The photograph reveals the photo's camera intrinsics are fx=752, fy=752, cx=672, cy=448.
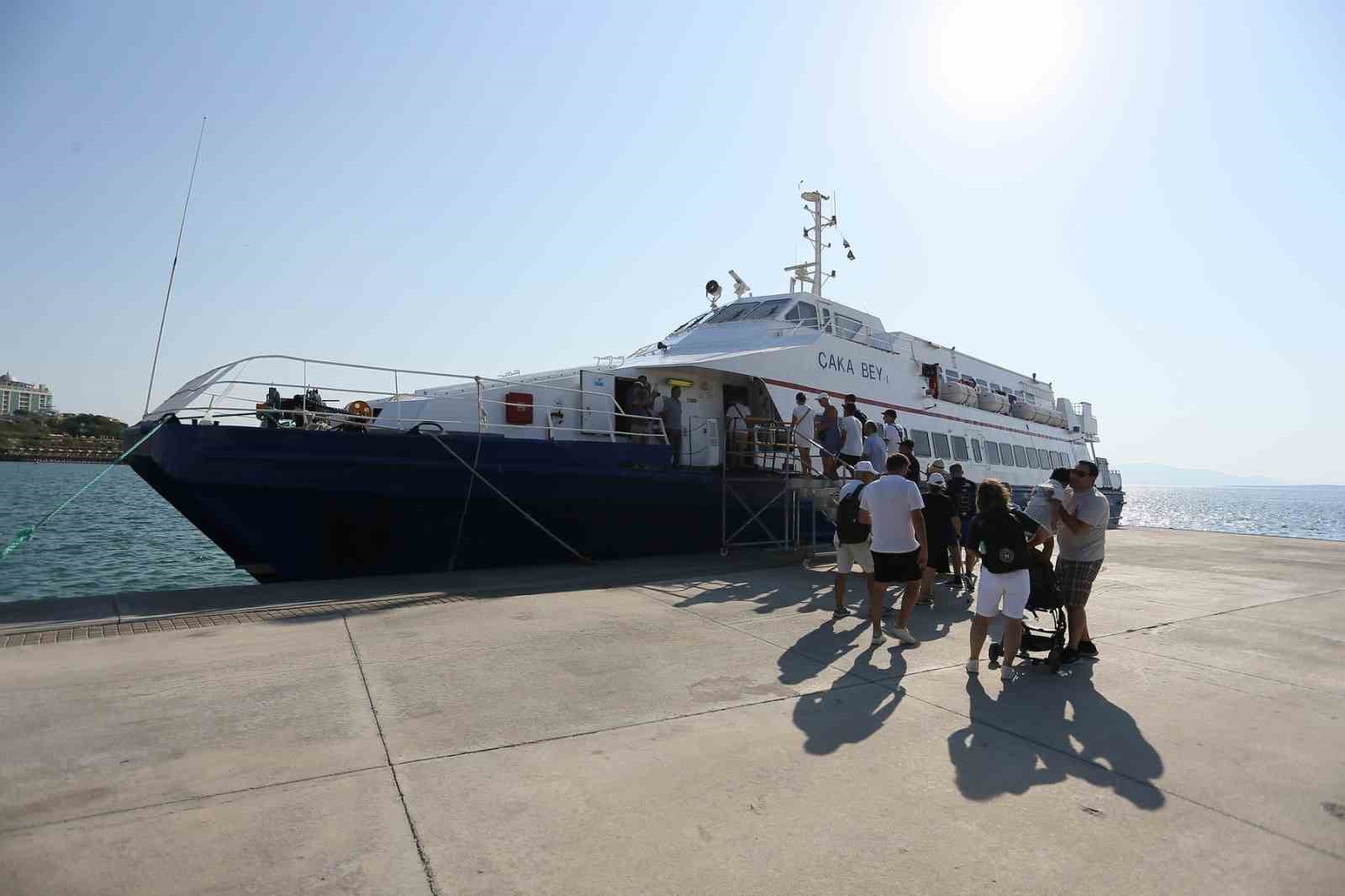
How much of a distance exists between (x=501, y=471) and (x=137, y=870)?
7184mm

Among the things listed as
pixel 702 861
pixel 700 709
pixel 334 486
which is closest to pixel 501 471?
pixel 334 486

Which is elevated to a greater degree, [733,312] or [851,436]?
[733,312]

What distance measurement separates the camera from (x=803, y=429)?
13.4 metres

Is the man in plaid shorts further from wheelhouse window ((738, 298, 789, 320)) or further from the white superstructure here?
wheelhouse window ((738, 298, 789, 320))

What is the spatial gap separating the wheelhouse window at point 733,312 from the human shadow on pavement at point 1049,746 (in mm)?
11352

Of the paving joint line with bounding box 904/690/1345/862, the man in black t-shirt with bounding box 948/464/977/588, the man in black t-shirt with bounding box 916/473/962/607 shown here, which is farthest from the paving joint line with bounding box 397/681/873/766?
the man in black t-shirt with bounding box 948/464/977/588

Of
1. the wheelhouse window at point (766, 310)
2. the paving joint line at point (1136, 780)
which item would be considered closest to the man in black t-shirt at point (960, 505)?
the paving joint line at point (1136, 780)

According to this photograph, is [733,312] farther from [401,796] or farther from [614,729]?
[401,796]

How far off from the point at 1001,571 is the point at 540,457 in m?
6.24

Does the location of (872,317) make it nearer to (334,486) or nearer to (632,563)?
(632,563)

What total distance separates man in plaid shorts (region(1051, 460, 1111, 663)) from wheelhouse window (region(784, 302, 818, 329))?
31.8ft

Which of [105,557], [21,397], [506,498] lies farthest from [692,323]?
[21,397]

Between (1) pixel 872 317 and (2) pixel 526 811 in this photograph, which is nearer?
(2) pixel 526 811

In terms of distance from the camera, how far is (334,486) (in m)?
8.58
